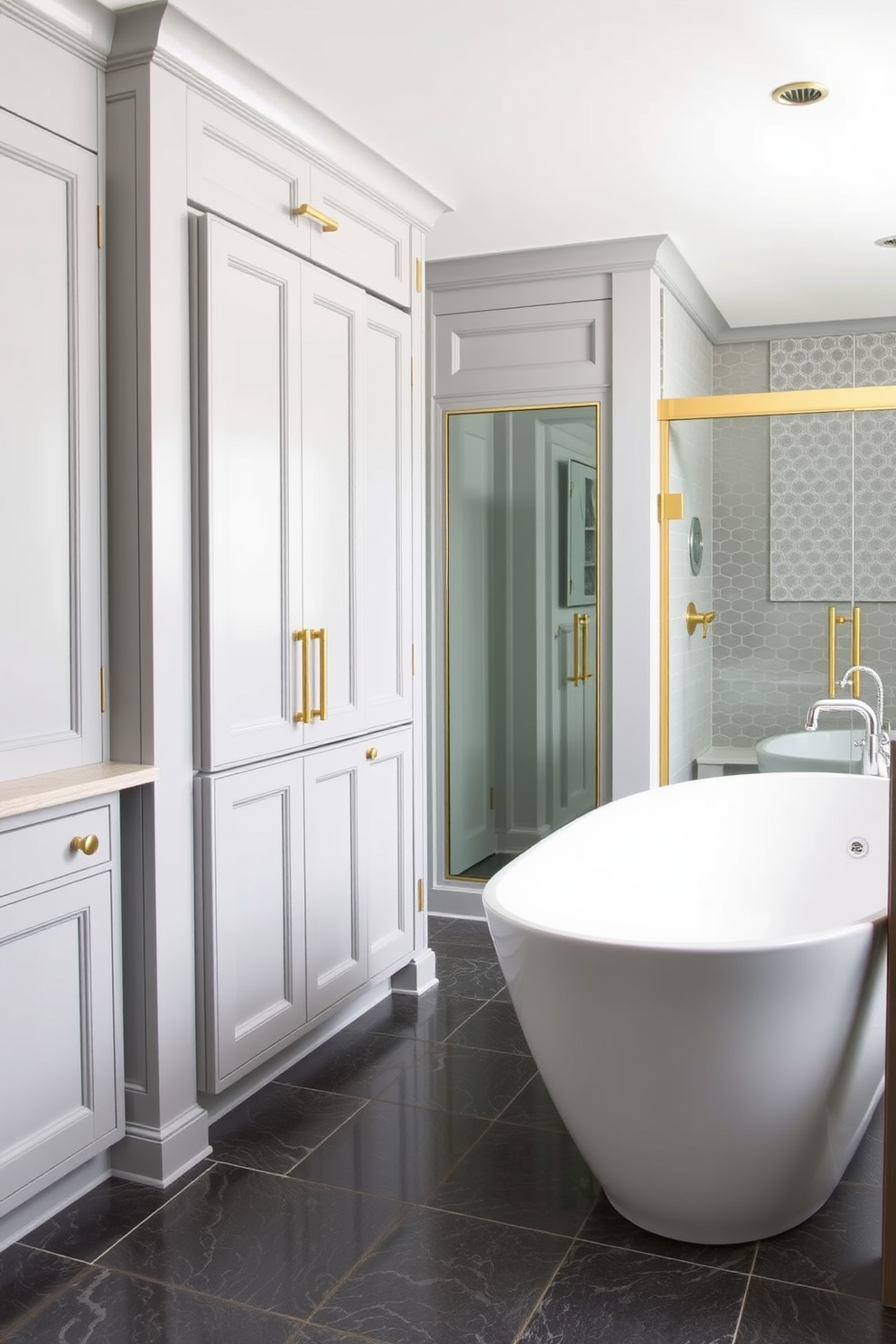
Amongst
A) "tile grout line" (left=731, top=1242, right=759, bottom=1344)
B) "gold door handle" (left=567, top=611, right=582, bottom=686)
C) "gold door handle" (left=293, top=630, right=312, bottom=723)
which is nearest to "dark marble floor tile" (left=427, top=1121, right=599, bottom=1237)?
"tile grout line" (left=731, top=1242, right=759, bottom=1344)

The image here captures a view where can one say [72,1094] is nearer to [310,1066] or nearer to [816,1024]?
[310,1066]

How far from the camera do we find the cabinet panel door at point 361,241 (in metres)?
3.20

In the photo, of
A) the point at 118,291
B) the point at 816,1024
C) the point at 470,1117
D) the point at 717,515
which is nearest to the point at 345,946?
the point at 470,1117

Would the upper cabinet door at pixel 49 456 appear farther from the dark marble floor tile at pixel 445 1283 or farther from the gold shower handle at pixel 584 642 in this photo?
the gold shower handle at pixel 584 642

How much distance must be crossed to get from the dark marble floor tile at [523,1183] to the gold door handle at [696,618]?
2.20 metres

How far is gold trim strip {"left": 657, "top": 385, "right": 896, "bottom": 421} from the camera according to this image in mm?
4172

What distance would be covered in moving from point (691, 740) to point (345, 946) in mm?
1705

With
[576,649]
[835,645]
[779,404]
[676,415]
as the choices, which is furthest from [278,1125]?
[779,404]

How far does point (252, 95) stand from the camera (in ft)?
9.36

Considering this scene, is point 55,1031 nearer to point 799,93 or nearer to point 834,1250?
point 834,1250

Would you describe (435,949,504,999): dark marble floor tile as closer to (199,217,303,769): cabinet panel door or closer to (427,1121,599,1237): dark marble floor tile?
(427,1121,599,1237): dark marble floor tile

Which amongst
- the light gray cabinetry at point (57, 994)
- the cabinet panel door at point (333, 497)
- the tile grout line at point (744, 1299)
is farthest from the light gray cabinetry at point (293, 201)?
the tile grout line at point (744, 1299)

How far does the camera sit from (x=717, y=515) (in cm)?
447

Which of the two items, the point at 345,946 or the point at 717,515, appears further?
the point at 717,515
